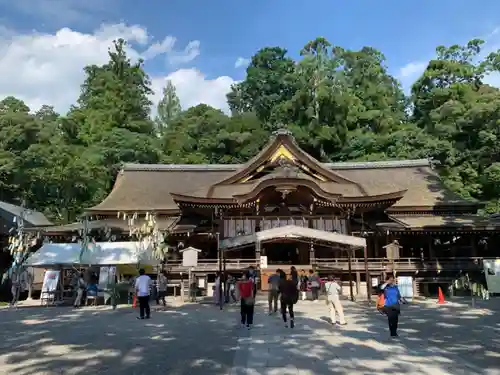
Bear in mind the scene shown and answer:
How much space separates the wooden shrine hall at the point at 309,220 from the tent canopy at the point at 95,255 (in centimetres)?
309

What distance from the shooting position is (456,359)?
7.30 m

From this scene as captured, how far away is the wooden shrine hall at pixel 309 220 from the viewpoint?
70.2 ft

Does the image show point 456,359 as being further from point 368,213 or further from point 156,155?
point 156,155

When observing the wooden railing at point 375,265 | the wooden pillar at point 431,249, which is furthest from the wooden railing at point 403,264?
the wooden pillar at point 431,249

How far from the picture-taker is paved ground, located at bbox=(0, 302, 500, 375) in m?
6.74

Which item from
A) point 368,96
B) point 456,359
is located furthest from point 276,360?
point 368,96

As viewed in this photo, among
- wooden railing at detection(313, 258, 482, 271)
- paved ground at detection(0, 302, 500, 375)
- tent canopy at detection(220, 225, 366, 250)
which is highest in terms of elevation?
tent canopy at detection(220, 225, 366, 250)

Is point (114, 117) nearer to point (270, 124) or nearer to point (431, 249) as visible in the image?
point (270, 124)

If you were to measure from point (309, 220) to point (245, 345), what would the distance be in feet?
47.5

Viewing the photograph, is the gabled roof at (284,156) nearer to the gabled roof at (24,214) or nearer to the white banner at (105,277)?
the white banner at (105,277)

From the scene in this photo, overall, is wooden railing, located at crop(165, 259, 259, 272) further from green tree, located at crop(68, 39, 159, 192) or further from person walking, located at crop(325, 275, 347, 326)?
green tree, located at crop(68, 39, 159, 192)

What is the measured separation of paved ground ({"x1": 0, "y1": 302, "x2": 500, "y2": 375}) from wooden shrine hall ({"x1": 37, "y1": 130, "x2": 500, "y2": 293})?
311 inches

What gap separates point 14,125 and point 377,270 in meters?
32.4

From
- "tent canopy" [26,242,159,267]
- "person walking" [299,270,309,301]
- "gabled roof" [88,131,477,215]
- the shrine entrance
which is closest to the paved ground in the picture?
"tent canopy" [26,242,159,267]
